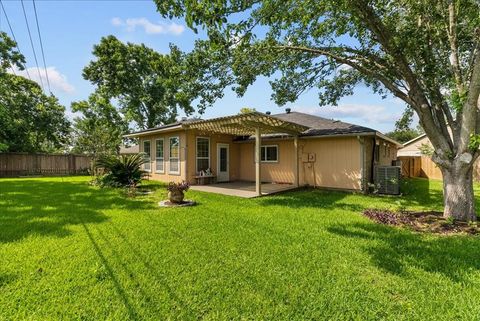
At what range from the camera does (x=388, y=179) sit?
9781 millimetres

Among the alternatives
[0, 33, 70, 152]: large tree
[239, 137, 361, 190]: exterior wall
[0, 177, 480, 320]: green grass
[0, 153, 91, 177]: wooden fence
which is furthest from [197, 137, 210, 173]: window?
[0, 33, 70, 152]: large tree

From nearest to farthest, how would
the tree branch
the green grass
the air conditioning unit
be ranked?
the green grass
the tree branch
the air conditioning unit

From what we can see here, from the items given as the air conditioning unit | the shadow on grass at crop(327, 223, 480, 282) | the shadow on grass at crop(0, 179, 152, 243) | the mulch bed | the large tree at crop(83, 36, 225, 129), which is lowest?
the shadow on grass at crop(327, 223, 480, 282)

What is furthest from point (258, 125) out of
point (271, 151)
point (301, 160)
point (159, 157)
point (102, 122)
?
point (102, 122)

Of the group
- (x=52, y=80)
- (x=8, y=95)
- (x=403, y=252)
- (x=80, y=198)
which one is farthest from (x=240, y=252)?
(x=8, y=95)

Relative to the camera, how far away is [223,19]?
434 centimetres

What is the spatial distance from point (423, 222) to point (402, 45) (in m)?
4.05

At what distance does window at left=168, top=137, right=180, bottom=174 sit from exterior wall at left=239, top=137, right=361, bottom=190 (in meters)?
3.89

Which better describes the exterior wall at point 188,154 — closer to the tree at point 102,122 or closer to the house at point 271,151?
the house at point 271,151

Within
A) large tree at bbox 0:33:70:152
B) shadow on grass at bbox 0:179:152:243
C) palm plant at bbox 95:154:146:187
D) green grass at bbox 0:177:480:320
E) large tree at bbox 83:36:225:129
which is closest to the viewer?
green grass at bbox 0:177:480:320

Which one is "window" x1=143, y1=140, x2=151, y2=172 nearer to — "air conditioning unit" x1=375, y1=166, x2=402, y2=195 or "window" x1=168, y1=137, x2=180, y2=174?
"window" x1=168, y1=137, x2=180, y2=174

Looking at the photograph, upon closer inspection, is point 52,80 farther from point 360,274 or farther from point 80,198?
point 360,274

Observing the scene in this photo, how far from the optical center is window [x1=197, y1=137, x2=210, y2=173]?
484 inches

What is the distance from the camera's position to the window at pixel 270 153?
12.7 m
